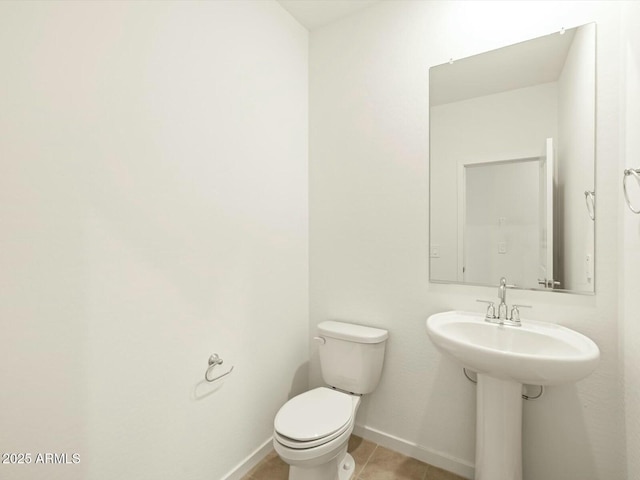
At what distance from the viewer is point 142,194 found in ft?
3.87

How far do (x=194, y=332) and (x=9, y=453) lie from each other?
0.63 m

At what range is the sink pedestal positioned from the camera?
1318 mm

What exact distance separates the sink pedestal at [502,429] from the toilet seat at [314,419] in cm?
61

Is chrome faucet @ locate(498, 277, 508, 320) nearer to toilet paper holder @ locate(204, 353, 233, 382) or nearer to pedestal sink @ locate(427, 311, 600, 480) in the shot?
pedestal sink @ locate(427, 311, 600, 480)

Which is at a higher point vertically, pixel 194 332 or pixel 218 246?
pixel 218 246

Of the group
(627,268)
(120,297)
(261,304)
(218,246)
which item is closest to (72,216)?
(120,297)

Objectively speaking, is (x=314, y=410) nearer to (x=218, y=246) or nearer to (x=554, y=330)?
(x=218, y=246)

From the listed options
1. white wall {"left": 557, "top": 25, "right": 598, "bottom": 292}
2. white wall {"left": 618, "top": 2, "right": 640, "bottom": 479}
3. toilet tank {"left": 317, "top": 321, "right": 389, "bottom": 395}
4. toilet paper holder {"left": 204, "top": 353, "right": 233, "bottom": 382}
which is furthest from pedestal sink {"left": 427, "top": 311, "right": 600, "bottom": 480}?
toilet paper holder {"left": 204, "top": 353, "right": 233, "bottom": 382}

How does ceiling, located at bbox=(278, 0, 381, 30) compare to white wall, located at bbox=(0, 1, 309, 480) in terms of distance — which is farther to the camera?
ceiling, located at bbox=(278, 0, 381, 30)

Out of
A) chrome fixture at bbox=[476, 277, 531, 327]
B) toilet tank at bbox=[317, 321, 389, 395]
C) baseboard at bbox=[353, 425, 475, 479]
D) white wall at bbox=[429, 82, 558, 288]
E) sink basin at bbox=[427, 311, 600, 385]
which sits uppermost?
white wall at bbox=[429, 82, 558, 288]

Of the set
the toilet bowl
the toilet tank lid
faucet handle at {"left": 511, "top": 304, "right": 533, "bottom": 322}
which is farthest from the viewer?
the toilet tank lid

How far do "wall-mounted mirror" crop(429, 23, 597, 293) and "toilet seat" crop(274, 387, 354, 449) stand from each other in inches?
32.7

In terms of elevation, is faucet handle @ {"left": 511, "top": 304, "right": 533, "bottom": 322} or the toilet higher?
faucet handle @ {"left": 511, "top": 304, "right": 533, "bottom": 322}

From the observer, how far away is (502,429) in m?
1.32
